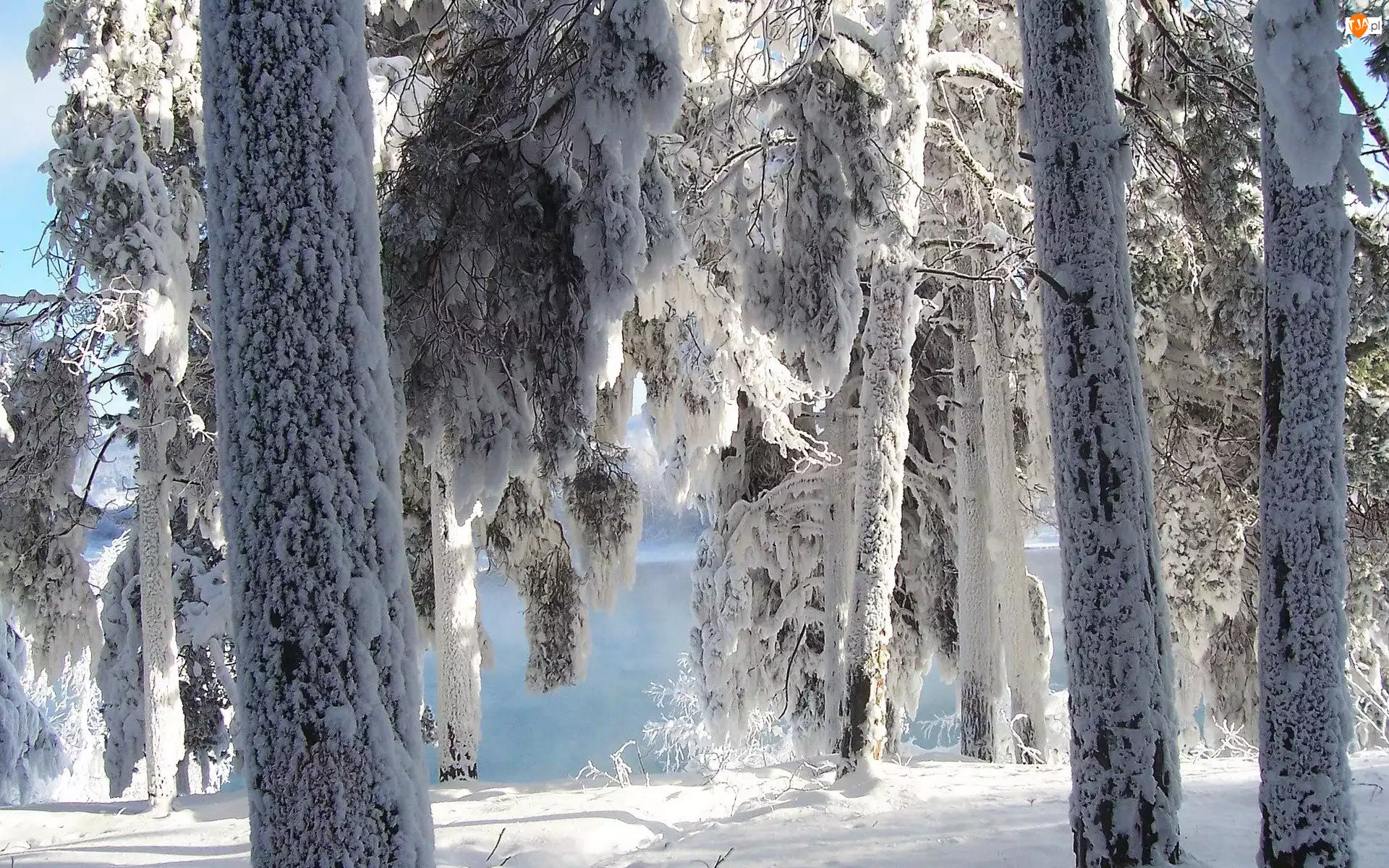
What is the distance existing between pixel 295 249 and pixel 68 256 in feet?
21.3

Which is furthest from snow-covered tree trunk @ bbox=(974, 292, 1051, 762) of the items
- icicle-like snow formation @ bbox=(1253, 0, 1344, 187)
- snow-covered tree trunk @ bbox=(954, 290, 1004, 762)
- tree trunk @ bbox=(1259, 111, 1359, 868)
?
icicle-like snow formation @ bbox=(1253, 0, 1344, 187)

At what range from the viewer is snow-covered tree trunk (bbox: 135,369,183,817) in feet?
29.2

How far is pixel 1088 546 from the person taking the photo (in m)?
3.98

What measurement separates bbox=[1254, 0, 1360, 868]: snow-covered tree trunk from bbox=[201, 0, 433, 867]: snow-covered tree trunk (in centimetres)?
339

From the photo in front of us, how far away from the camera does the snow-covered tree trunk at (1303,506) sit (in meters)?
3.68

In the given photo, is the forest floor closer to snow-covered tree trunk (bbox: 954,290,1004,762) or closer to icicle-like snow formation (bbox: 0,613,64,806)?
snow-covered tree trunk (bbox: 954,290,1004,762)

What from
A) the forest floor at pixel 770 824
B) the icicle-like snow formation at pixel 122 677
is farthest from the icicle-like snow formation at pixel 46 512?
the forest floor at pixel 770 824

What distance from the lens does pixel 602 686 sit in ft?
111

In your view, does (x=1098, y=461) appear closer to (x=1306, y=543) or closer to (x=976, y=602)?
(x=1306, y=543)

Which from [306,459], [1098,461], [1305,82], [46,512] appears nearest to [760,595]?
[1098,461]

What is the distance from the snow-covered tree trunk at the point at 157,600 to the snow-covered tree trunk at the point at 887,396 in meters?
6.62

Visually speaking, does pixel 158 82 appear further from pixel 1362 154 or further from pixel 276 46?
pixel 1362 154

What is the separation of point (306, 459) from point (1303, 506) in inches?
150

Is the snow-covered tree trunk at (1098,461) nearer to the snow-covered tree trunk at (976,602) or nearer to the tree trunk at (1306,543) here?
the tree trunk at (1306,543)
